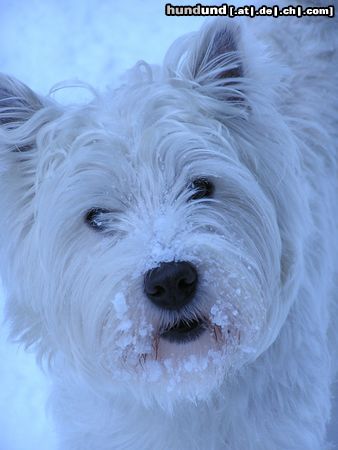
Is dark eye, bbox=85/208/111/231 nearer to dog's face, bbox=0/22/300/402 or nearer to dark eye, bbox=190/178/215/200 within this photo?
dog's face, bbox=0/22/300/402

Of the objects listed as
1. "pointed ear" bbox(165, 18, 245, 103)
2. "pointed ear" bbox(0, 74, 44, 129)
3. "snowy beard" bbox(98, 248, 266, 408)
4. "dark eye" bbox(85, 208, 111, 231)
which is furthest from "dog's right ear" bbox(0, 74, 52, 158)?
"snowy beard" bbox(98, 248, 266, 408)

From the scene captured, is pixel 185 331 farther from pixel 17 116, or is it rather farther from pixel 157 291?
pixel 17 116

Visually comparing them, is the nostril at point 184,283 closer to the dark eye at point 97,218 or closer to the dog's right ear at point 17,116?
the dark eye at point 97,218

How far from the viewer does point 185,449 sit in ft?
8.77

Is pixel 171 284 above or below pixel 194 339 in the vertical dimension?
above

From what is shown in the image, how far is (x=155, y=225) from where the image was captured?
2168 millimetres

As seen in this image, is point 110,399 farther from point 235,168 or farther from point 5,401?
point 5,401

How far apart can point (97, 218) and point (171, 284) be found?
1.48ft

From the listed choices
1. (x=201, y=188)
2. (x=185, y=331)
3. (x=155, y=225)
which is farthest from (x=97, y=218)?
(x=185, y=331)

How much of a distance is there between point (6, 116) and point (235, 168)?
0.91 m

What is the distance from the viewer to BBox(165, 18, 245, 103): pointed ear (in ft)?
7.98

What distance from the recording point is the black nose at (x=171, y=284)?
2.00 meters

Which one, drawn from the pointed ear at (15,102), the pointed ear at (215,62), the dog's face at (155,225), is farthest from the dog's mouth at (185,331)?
the pointed ear at (15,102)

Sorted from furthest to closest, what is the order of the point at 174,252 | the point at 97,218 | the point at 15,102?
the point at 15,102 → the point at 97,218 → the point at 174,252
